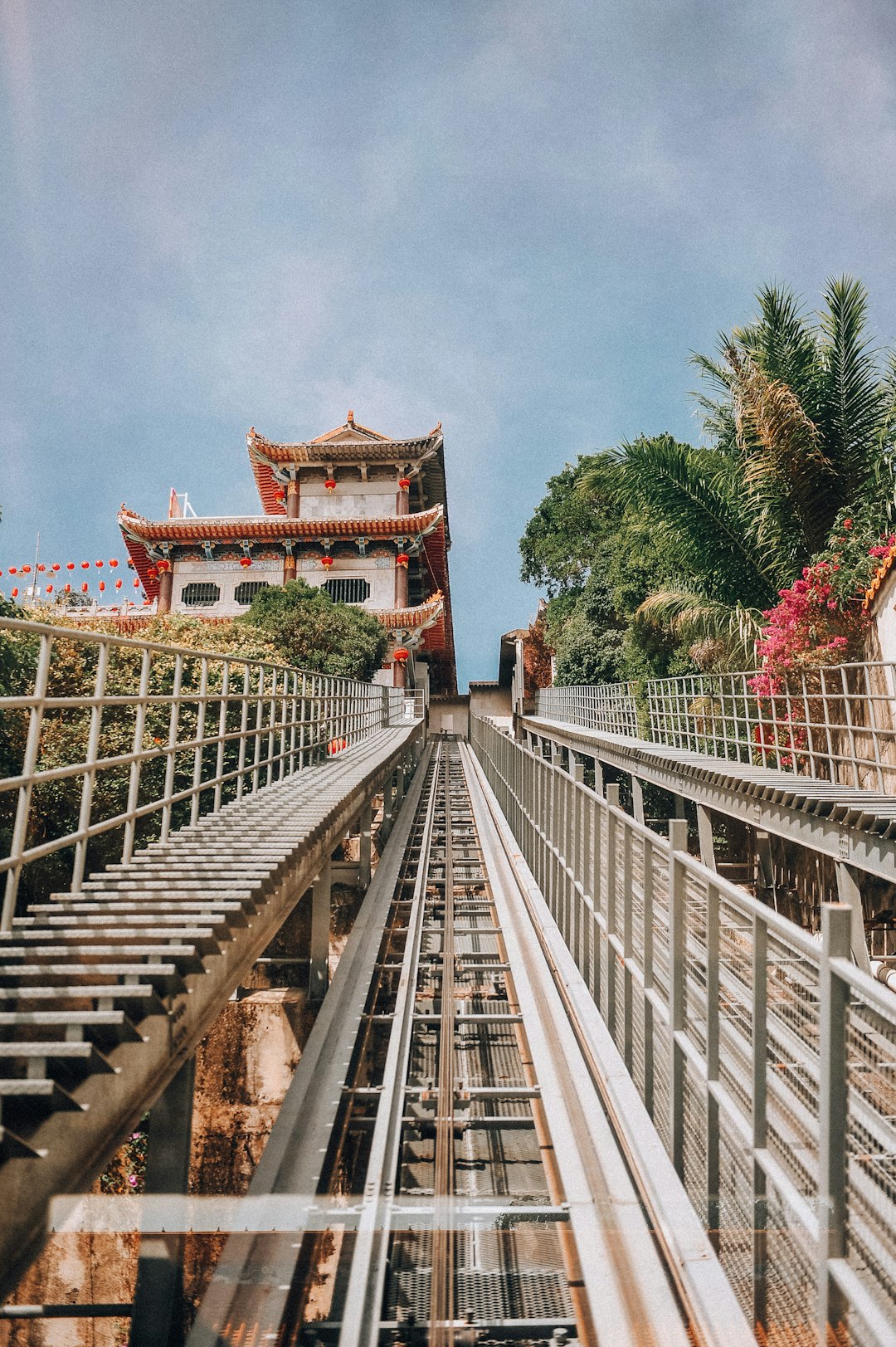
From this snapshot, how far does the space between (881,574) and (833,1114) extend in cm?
832

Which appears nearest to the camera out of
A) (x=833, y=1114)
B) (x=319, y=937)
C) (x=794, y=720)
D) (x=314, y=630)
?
(x=833, y=1114)

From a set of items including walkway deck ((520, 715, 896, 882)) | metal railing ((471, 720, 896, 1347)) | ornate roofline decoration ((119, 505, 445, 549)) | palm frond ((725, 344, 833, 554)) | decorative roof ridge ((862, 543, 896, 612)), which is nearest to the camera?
metal railing ((471, 720, 896, 1347))

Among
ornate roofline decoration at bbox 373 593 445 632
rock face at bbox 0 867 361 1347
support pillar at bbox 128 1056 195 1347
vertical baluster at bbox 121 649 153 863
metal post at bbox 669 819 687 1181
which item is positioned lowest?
rock face at bbox 0 867 361 1347

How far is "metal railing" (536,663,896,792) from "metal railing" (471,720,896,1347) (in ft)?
11.8

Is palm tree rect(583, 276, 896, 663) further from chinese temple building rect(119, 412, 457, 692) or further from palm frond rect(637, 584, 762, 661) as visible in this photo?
chinese temple building rect(119, 412, 457, 692)

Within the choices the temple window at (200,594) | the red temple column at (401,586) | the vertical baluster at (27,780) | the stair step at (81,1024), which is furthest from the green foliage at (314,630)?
the stair step at (81,1024)

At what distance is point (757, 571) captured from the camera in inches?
510

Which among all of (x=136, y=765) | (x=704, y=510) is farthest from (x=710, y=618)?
(x=136, y=765)

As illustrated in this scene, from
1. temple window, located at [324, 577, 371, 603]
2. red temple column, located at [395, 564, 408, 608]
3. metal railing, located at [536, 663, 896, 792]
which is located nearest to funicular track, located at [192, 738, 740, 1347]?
metal railing, located at [536, 663, 896, 792]

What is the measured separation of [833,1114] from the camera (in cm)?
172

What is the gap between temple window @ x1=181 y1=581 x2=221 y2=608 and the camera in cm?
2933

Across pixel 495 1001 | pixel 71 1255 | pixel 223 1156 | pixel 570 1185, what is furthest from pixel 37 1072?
pixel 223 1156

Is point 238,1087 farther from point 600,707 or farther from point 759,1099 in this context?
point 600,707

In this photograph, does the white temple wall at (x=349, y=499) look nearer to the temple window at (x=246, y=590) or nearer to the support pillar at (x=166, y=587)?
the temple window at (x=246, y=590)
